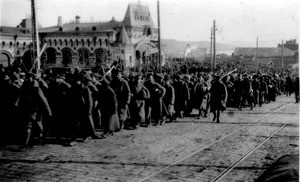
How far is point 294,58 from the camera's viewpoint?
82.9 m

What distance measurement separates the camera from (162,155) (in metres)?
8.23

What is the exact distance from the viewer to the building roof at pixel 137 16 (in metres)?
70.1

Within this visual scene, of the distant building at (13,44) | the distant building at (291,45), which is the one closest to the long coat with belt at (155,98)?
the distant building at (13,44)

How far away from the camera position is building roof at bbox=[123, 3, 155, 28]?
70.1 m

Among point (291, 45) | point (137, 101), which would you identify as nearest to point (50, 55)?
point (137, 101)

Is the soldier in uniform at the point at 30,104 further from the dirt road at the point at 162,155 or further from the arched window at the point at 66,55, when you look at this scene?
the arched window at the point at 66,55

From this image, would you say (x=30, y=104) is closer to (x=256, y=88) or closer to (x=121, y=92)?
(x=121, y=92)

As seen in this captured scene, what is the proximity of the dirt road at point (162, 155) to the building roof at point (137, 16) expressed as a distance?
2345 inches

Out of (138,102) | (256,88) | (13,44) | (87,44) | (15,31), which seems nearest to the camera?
(138,102)

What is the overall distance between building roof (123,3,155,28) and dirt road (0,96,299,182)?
5957 centimetres

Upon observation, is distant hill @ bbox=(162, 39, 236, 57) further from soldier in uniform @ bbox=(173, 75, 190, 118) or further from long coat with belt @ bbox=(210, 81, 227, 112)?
long coat with belt @ bbox=(210, 81, 227, 112)

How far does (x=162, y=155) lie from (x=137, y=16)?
67.2m

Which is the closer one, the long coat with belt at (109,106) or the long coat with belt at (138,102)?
the long coat with belt at (109,106)

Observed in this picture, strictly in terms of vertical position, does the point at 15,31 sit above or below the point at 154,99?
above
